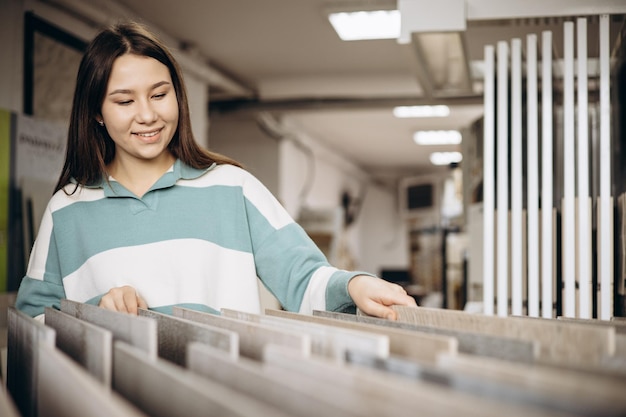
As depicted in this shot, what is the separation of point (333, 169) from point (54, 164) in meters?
6.54

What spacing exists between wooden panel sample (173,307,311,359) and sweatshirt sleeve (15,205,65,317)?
0.57m

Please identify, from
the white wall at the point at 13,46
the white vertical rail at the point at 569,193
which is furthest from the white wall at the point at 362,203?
the white vertical rail at the point at 569,193

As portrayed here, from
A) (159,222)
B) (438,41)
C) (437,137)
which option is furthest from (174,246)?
(437,137)

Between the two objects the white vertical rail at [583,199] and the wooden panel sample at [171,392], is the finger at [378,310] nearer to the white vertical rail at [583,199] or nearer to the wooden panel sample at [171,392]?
the wooden panel sample at [171,392]

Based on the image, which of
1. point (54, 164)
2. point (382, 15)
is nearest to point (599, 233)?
point (382, 15)

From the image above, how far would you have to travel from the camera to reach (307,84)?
5938mm

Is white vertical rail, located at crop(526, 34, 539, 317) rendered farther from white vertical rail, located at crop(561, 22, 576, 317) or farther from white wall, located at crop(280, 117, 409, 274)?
white wall, located at crop(280, 117, 409, 274)

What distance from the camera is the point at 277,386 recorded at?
39 centimetres

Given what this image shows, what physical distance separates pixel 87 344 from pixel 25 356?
135 mm

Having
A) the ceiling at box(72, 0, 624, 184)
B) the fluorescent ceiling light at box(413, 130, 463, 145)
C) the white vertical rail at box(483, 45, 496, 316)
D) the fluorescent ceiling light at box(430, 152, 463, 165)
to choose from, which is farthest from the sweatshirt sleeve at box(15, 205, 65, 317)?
the fluorescent ceiling light at box(430, 152, 463, 165)

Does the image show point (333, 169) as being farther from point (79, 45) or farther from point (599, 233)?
point (599, 233)

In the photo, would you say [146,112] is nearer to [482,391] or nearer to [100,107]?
[100,107]

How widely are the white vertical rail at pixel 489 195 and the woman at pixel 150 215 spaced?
3.99ft

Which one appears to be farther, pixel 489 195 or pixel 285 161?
pixel 285 161
